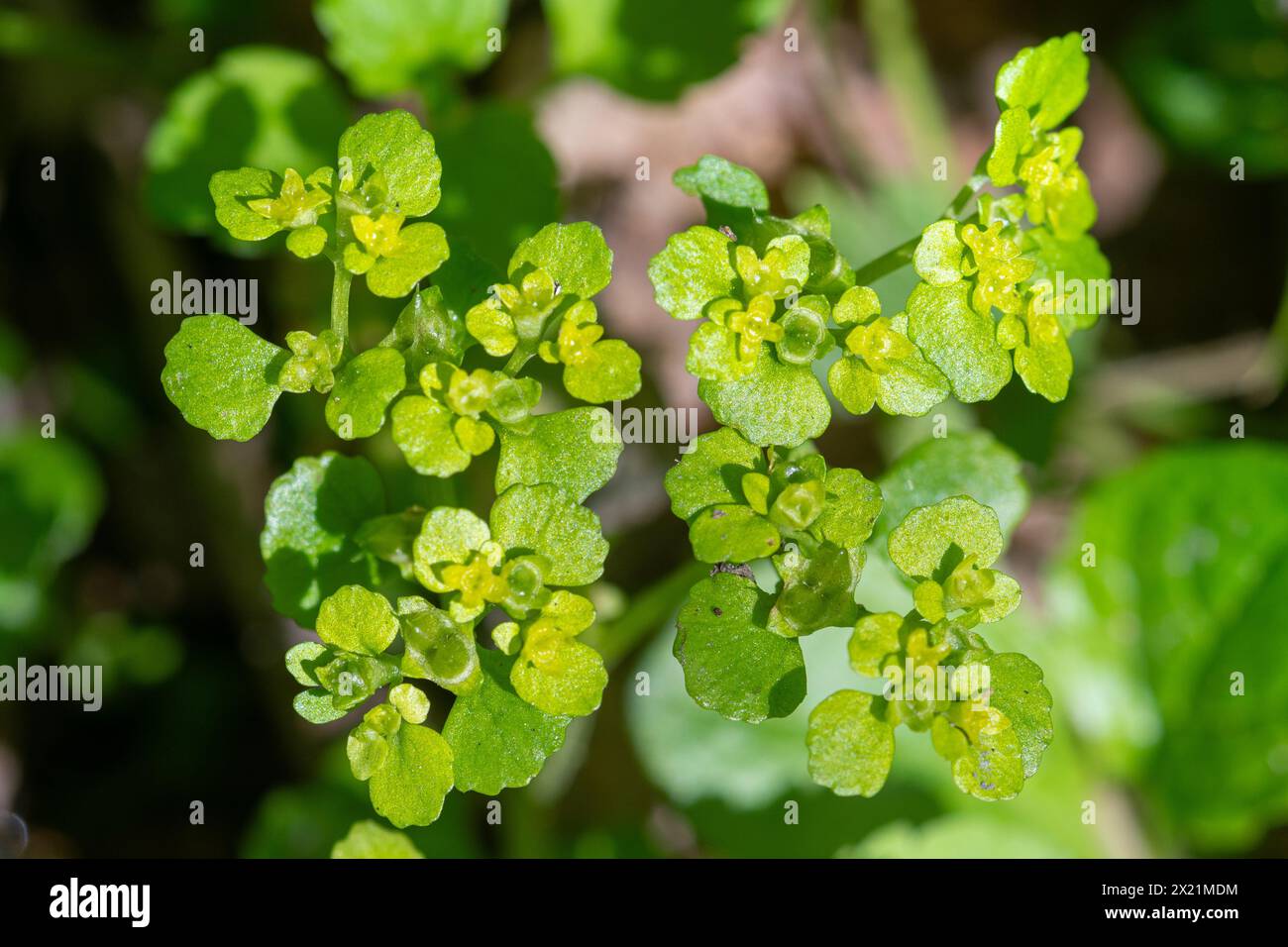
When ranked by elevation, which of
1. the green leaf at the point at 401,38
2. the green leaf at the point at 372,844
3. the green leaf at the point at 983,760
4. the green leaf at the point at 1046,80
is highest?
the green leaf at the point at 401,38

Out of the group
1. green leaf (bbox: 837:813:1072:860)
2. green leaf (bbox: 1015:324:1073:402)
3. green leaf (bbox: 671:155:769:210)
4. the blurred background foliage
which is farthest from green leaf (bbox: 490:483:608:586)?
green leaf (bbox: 837:813:1072:860)

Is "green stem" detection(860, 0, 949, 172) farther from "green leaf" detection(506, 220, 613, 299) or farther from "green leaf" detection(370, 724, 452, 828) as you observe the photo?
"green leaf" detection(370, 724, 452, 828)

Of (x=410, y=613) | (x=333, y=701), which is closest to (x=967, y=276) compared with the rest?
(x=410, y=613)

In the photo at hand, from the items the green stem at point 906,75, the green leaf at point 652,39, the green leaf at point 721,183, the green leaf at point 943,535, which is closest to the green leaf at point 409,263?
the green leaf at point 721,183

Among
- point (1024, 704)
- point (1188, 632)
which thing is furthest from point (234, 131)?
point (1188, 632)

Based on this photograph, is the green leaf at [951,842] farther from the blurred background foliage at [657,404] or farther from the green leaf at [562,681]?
the green leaf at [562,681]

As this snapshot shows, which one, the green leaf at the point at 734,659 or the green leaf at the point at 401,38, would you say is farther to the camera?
the green leaf at the point at 401,38

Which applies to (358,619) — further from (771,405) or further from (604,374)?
(771,405)
